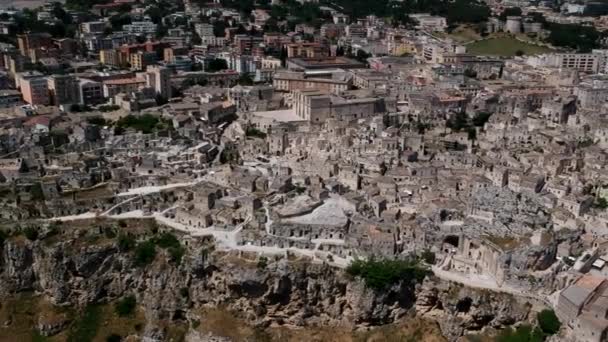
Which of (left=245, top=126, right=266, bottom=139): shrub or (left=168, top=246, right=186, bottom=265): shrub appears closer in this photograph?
(left=168, top=246, right=186, bottom=265): shrub

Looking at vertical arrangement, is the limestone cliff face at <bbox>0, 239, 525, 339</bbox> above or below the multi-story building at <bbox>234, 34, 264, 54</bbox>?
below

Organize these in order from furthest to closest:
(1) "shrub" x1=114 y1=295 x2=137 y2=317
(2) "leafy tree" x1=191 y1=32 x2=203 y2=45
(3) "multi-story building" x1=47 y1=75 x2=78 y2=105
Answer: (2) "leafy tree" x1=191 y1=32 x2=203 y2=45, (3) "multi-story building" x1=47 y1=75 x2=78 y2=105, (1) "shrub" x1=114 y1=295 x2=137 y2=317

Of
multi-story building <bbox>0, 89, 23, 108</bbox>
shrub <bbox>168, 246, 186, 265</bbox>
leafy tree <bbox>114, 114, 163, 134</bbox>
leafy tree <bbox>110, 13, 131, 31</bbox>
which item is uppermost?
leafy tree <bbox>110, 13, 131, 31</bbox>

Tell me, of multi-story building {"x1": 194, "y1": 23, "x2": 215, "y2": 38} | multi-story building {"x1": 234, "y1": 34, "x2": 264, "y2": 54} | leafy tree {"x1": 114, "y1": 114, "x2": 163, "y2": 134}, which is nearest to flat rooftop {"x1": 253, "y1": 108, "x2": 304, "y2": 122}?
leafy tree {"x1": 114, "y1": 114, "x2": 163, "y2": 134}

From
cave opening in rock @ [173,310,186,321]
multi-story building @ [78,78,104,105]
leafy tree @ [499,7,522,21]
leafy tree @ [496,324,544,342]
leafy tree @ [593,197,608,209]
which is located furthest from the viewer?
leafy tree @ [499,7,522,21]

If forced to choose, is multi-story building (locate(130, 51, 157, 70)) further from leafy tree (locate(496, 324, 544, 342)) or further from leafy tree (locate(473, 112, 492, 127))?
leafy tree (locate(496, 324, 544, 342))

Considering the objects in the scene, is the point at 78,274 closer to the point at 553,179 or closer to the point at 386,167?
the point at 386,167

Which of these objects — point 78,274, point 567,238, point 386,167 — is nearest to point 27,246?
point 78,274

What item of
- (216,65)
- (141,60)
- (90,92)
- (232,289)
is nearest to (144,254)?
(232,289)
